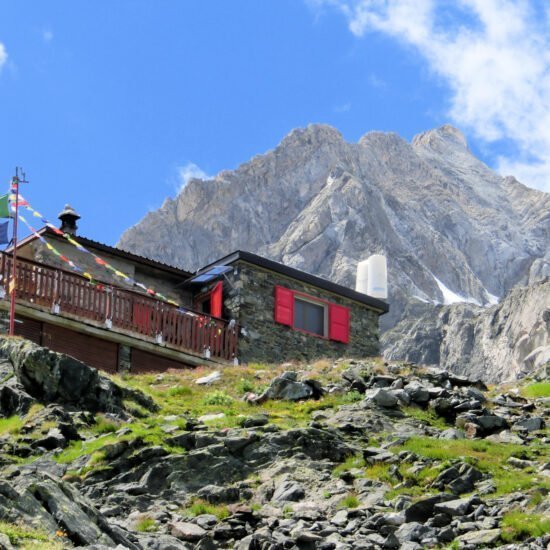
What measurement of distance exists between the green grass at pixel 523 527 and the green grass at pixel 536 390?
12.0 meters

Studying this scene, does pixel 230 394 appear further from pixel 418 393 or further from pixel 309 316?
pixel 309 316

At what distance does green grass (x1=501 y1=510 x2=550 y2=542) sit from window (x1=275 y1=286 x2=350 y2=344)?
73.2 feet

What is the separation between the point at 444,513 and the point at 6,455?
8.51 m

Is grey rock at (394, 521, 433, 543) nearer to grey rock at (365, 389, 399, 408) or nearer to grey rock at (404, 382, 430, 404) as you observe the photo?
grey rock at (365, 389, 399, 408)

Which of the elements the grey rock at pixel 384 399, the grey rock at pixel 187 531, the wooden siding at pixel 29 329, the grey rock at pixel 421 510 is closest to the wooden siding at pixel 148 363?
the wooden siding at pixel 29 329

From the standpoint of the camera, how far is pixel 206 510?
18.2m

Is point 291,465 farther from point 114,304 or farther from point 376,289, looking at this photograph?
point 376,289

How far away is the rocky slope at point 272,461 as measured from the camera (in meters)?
16.1

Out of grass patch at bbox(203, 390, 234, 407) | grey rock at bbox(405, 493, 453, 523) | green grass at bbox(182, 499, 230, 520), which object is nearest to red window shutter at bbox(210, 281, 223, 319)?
grass patch at bbox(203, 390, 234, 407)

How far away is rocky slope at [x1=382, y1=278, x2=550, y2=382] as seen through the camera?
5167 inches

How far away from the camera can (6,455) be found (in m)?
20.3

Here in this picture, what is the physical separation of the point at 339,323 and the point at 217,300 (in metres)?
5.30

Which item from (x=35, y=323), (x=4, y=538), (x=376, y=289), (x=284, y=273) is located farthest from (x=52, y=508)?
(x=376, y=289)

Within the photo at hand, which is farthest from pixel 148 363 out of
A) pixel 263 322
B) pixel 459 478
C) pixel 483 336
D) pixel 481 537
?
pixel 483 336
